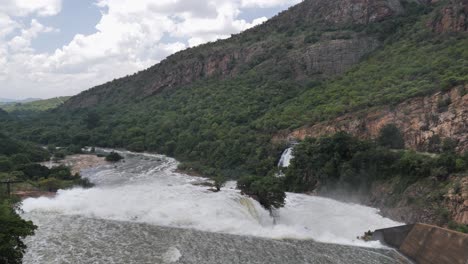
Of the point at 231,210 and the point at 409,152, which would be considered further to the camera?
the point at 409,152

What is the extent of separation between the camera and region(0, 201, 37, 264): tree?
53.1 ft

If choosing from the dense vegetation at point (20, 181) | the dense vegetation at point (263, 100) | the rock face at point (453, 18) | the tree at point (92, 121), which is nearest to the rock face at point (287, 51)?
the dense vegetation at point (263, 100)

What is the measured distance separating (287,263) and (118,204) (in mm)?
13833

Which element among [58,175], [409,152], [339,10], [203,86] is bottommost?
[58,175]

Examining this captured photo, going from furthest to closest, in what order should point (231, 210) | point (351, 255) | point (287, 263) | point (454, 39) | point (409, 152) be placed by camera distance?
point (454, 39), point (409, 152), point (231, 210), point (351, 255), point (287, 263)

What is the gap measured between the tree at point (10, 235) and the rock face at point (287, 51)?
63401 mm

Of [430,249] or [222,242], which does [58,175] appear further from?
[430,249]

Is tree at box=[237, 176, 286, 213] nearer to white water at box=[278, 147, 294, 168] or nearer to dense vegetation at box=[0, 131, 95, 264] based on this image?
white water at box=[278, 147, 294, 168]

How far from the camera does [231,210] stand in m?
29.2

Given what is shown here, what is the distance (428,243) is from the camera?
2319 cm

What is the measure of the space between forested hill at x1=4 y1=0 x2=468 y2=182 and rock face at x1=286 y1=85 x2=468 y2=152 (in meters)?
0.66

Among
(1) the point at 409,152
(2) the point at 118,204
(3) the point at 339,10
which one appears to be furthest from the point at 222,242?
(3) the point at 339,10

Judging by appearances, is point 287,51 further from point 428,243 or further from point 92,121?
point 428,243

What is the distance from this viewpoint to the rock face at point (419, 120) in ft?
119
